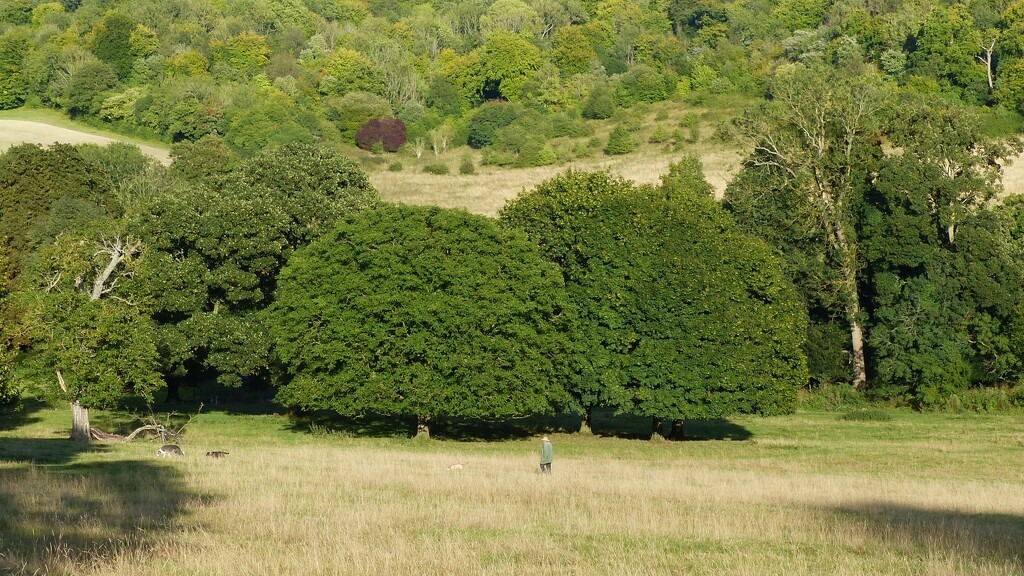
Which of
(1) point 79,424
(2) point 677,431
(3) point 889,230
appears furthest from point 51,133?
(2) point 677,431

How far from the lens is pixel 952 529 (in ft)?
78.1

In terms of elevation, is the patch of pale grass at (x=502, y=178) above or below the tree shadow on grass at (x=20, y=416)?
above

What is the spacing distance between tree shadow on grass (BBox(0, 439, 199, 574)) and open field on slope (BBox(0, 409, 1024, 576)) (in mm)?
77

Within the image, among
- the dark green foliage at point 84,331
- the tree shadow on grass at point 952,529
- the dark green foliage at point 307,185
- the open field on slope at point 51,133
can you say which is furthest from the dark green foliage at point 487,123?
the tree shadow on grass at point 952,529

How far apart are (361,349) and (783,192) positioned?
39.2 metres

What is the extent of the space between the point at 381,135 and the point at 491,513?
158m

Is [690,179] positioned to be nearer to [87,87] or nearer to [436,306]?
[436,306]

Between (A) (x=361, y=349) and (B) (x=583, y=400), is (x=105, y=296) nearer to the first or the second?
(A) (x=361, y=349)

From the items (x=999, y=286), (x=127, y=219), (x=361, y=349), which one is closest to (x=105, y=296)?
(x=127, y=219)

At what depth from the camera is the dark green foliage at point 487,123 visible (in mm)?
177875

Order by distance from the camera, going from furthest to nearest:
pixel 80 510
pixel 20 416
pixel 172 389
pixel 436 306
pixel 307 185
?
1. pixel 172 389
2. pixel 307 185
3. pixel 20 416
4. pixel 436 306
5. pixel 80 510

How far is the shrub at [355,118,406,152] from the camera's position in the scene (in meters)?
176

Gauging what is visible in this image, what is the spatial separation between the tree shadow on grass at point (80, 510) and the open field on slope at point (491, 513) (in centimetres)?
8

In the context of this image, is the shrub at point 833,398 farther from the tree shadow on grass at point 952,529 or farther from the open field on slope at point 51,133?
the open field on slope at point 51,133
